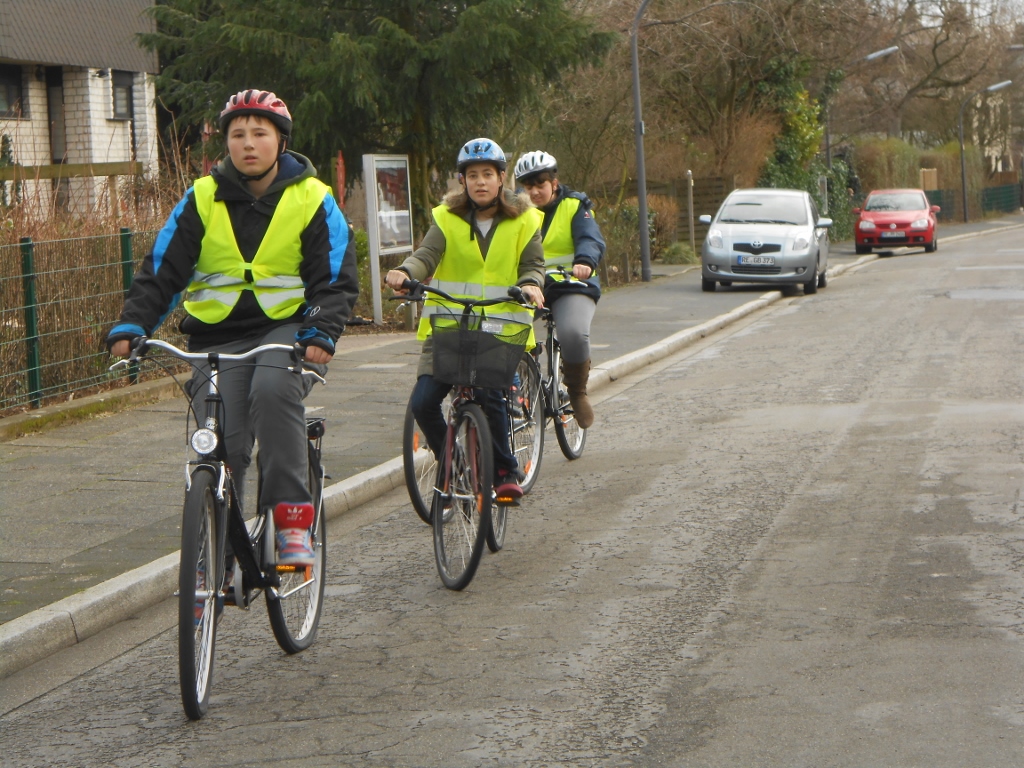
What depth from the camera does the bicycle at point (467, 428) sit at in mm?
6023

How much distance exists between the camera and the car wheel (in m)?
23.9

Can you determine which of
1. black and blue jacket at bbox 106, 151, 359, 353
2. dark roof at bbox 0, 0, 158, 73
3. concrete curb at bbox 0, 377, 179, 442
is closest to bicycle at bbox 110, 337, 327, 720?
black and blue jacket at bbox 106, 151, 359, 353

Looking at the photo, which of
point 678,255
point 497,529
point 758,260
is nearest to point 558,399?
point 497,529

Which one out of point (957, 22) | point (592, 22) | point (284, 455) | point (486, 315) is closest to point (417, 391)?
point (486, 315)

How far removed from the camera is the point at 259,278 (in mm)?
4945

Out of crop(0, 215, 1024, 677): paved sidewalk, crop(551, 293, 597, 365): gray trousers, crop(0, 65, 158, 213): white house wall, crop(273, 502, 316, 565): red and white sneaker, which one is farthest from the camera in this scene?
crop(0, 65, 158, 213): white house wall

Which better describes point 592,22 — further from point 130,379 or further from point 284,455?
point 284,455

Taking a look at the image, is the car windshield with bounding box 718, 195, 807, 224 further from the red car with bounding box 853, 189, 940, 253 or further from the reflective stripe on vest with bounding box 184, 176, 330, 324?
the reflective stripe on vest with bounding box 184, 176, 330, 324

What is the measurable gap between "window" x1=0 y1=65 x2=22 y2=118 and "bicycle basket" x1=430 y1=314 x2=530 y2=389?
73.5 feet

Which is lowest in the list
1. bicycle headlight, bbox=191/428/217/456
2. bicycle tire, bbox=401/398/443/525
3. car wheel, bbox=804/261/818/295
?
bicycle tire, bbox=401/398/443/525

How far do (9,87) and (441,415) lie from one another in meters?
23.0

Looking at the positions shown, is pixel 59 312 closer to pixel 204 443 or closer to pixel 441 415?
pixel 441 415

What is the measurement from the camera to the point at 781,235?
23688 millimetres

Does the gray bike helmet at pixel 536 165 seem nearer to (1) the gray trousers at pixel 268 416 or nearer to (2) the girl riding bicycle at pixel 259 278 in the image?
(2) the girl riding bicycle at pixel 259 278
